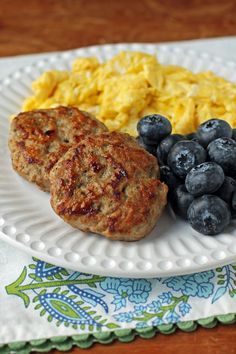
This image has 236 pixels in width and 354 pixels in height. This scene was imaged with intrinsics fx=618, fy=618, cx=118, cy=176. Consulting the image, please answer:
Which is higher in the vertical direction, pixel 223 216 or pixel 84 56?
pixel 84 56

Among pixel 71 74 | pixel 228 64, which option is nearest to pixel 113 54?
pixel 71 74

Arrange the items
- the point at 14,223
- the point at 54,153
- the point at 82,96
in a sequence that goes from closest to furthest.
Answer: the point at 14,223
the point at 54,153
the point at 82,96

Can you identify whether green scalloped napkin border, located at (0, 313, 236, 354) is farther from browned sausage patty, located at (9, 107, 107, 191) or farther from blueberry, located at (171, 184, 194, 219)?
browned sausage patty, located at (9, 107, 107, 191)

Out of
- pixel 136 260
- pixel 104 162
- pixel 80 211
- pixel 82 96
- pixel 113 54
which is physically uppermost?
pixel 113 54

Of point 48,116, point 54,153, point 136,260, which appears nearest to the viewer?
point 136,260

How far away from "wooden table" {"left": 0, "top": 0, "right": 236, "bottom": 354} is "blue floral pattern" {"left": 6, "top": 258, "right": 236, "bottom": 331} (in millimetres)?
2372

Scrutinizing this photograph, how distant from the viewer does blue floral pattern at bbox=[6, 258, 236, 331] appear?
2.51m

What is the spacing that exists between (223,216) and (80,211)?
24.5 inches

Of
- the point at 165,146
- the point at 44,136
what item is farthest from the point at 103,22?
the point at 165,146

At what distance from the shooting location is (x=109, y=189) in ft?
8.95

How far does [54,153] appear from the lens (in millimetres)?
3014

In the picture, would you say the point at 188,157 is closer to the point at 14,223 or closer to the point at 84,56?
the point at 14,223

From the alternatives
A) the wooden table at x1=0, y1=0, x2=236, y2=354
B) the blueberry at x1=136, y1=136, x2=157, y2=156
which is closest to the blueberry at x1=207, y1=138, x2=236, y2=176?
the blueberry at x1=136, y1=136, x2=157, y2=156

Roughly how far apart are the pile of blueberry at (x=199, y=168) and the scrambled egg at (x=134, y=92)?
1.10 feet
